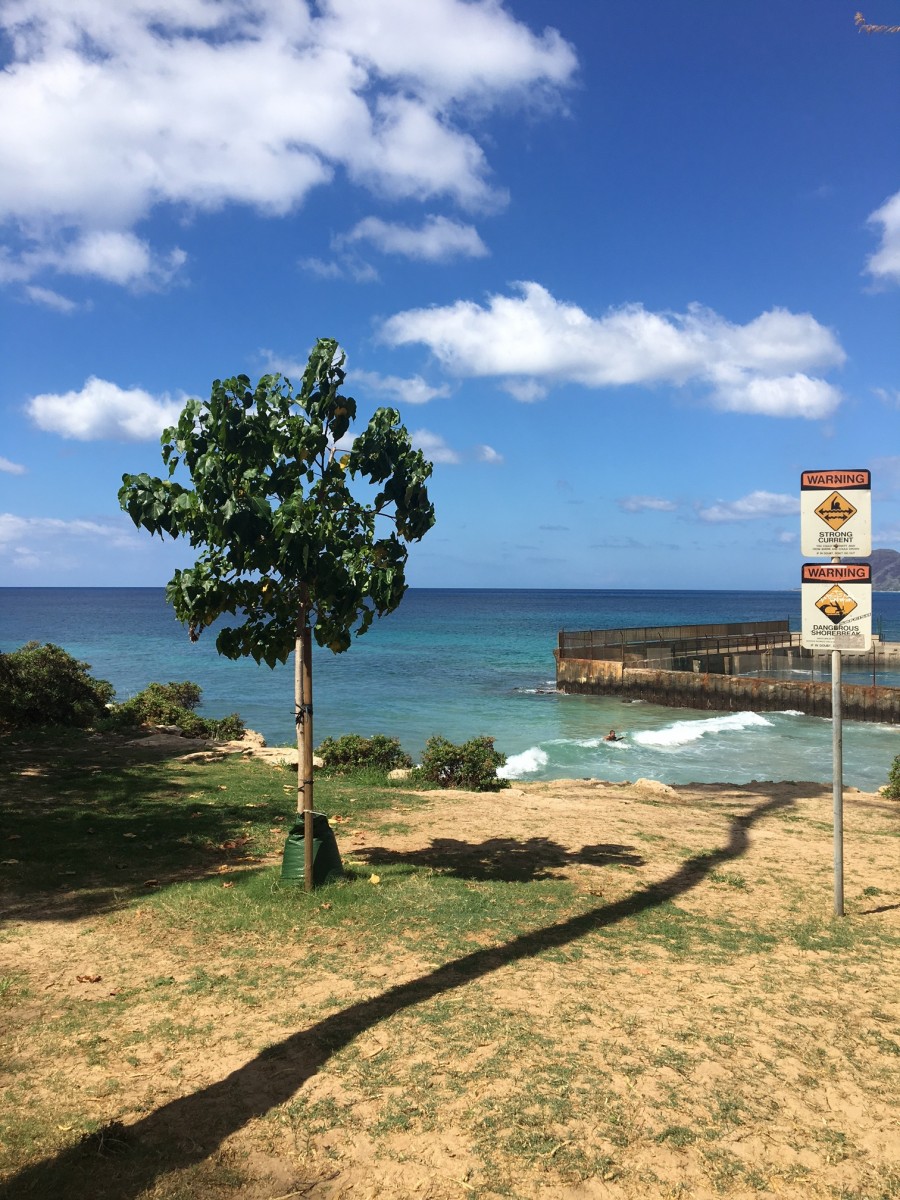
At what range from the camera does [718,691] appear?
41219mm

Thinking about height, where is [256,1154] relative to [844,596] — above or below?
below

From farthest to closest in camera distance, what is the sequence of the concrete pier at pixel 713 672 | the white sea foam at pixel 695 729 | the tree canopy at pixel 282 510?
the concrete pier at pixel 713 672
the white sea foam at pixel 695 729
the tree canopy at pixel 282 510

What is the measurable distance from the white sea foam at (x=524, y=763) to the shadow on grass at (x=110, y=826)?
9.82 metres

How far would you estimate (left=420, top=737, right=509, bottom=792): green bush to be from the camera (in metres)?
15.1

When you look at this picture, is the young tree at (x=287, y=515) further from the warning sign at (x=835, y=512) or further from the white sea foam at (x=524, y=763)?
the white sea foam at (x=524, y=763)

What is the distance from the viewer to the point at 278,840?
9.98m

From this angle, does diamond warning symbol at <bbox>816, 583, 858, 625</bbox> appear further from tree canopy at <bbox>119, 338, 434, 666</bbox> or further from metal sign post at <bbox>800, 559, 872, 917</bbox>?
tree canopy at <bbox>119, 338, 434, 666</bbox>

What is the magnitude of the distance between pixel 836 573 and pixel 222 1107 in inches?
245

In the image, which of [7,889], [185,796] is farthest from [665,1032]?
[185,796]

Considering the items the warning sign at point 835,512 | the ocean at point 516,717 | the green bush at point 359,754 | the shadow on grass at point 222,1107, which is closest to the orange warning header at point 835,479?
the warning sign at point 835,512

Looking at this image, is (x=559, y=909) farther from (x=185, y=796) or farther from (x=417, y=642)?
(x=417, y=642)

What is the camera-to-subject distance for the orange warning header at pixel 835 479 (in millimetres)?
7188

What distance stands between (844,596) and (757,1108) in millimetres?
4342

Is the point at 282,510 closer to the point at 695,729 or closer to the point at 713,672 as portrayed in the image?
the point at 695,729
